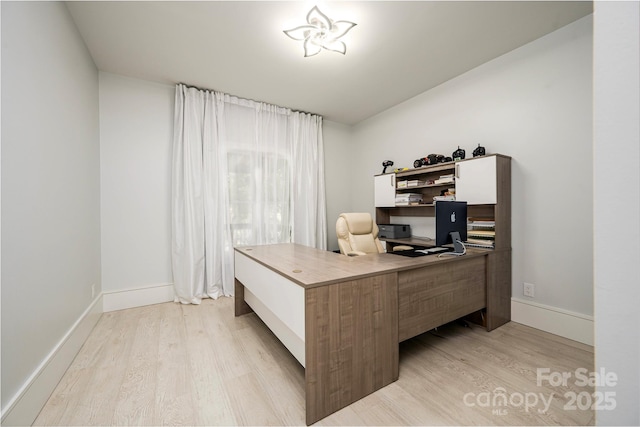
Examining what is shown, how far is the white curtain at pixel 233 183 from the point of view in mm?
3195

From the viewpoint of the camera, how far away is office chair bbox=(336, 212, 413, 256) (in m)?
2.67

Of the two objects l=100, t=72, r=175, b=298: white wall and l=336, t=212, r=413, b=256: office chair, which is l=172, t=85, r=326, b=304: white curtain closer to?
l=100, t=72, r=175, b=298: white wall

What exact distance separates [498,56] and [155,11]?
10.9 ft

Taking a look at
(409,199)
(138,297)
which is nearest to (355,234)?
(409,199)

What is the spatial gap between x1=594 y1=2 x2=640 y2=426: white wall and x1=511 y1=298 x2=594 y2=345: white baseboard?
237 centimetres

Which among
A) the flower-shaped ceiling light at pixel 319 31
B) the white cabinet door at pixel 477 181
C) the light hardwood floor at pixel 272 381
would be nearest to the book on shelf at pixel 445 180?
the white cabinet door at pixel 477 181

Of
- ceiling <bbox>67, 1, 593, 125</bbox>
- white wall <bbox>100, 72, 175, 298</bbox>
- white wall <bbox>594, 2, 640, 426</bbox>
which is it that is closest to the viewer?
white wall <bbox>594, 2, 640, 426</bbox>

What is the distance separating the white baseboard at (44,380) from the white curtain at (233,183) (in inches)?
44.9

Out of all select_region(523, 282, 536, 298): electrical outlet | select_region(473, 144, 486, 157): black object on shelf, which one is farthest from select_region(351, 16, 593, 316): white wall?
select_region(473, 144, 486, 157): black object on shelf

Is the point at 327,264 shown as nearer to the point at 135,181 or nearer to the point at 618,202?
the point at 618,202

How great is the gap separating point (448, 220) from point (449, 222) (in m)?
0.02

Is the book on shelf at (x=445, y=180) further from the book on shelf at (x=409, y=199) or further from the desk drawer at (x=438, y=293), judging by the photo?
the desk drawer at (x=438, y=293)

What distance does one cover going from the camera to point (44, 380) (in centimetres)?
149

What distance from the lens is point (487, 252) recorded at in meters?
2.35
